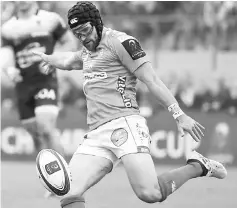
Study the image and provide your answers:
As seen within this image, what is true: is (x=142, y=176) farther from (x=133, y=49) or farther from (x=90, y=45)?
(x=90, y=45)

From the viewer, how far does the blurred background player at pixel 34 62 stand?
9344 mm

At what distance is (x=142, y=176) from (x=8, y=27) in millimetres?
4691

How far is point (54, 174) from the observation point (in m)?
5.73

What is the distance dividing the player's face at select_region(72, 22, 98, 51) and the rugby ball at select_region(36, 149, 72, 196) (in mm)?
989

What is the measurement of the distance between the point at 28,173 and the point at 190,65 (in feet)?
20.0

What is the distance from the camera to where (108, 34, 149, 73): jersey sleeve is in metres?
5.87

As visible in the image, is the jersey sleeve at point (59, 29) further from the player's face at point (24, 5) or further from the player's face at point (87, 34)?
the player's face at point (87, 34)

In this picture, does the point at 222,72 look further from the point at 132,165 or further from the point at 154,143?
the point at 132,165

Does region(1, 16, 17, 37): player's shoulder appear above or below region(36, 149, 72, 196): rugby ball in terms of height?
above

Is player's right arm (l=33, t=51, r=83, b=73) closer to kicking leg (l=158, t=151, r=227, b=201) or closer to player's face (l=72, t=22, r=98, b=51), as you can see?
player's face (l=72, t=22, r=98, b=51)

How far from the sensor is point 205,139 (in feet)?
42.3

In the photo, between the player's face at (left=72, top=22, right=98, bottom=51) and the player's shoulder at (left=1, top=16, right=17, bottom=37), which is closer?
the player's face at (left=72, top=22, right=98, bottom=51)

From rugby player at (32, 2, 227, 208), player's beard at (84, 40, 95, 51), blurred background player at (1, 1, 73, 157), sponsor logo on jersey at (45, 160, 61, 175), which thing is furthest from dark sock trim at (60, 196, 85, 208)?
blurred background player at (1, 1, 73, 157)

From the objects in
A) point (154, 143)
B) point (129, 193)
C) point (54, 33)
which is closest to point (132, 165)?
point (129, 193)
